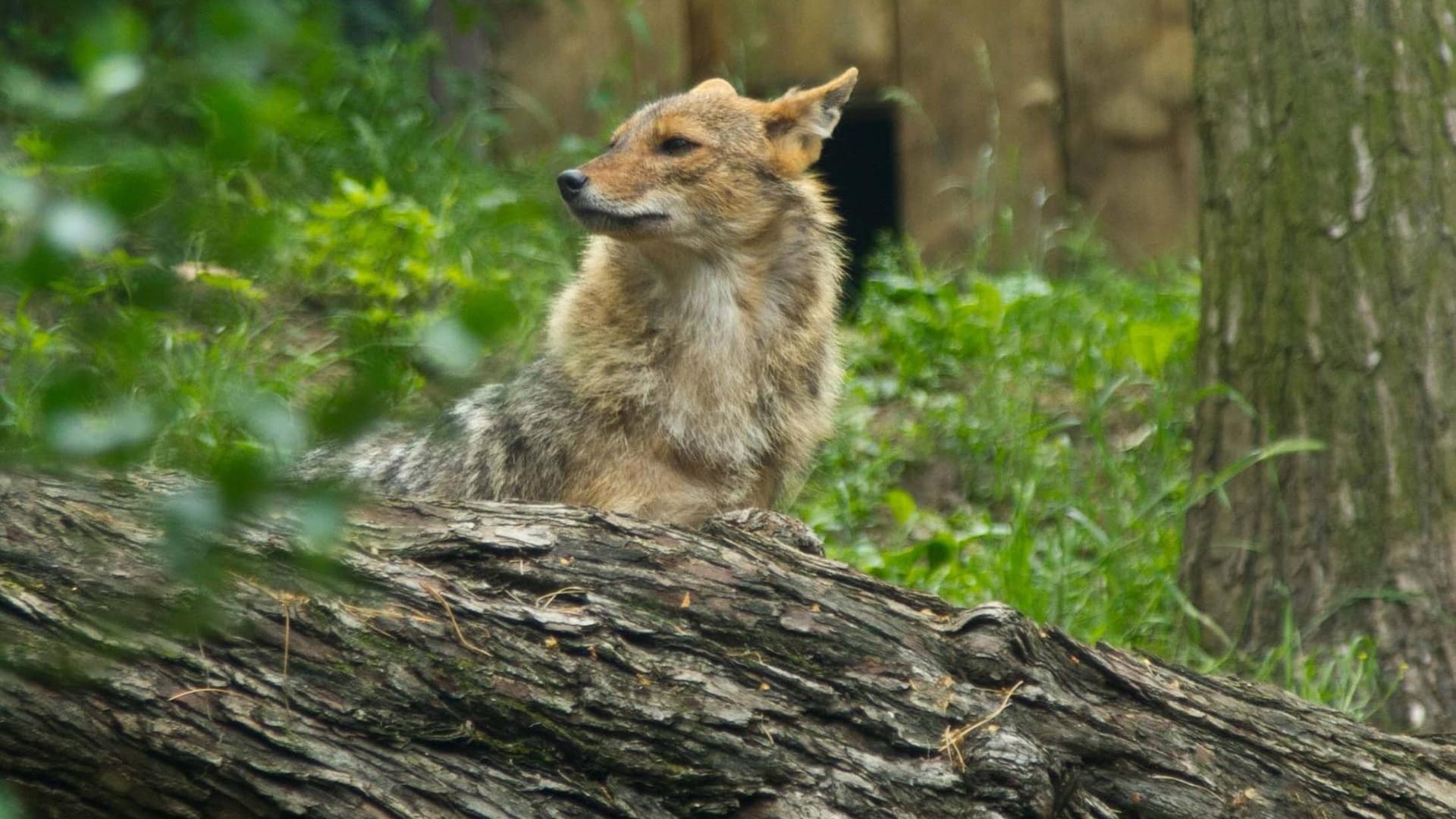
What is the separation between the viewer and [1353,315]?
451 cm

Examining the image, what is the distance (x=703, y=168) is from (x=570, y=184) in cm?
45

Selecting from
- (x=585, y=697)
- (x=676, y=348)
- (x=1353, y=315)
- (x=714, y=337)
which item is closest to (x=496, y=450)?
(x=676, y=348)

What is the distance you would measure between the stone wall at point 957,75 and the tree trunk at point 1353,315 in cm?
366

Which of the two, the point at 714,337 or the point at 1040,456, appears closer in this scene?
the point at 714,337

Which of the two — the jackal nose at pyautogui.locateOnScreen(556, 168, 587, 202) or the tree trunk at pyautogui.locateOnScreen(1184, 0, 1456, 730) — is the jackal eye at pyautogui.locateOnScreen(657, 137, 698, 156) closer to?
the jackal nose at pyautogui.locateOnScreen(556, 168, 587, 202)

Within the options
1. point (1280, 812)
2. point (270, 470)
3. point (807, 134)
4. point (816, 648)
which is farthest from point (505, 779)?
point (807, 134)

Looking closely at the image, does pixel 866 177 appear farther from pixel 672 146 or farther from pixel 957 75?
pixel 672 146

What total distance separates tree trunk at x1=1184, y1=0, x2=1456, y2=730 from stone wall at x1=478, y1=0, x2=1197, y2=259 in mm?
3660

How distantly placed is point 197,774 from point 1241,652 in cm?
327

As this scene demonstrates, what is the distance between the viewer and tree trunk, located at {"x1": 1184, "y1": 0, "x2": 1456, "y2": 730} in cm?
445

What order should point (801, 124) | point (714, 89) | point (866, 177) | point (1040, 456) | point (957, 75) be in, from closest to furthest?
point (801, 124) < point (714, 89) < point (1040, 456) < point (957, 75) < point (866, 177)

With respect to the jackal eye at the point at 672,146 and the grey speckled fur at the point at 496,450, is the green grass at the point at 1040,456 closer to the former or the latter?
the grey speckled fur at the point at 496,450

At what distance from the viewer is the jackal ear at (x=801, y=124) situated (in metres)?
4.74

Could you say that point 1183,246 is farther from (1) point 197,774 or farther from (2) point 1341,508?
(1) point 197,774
